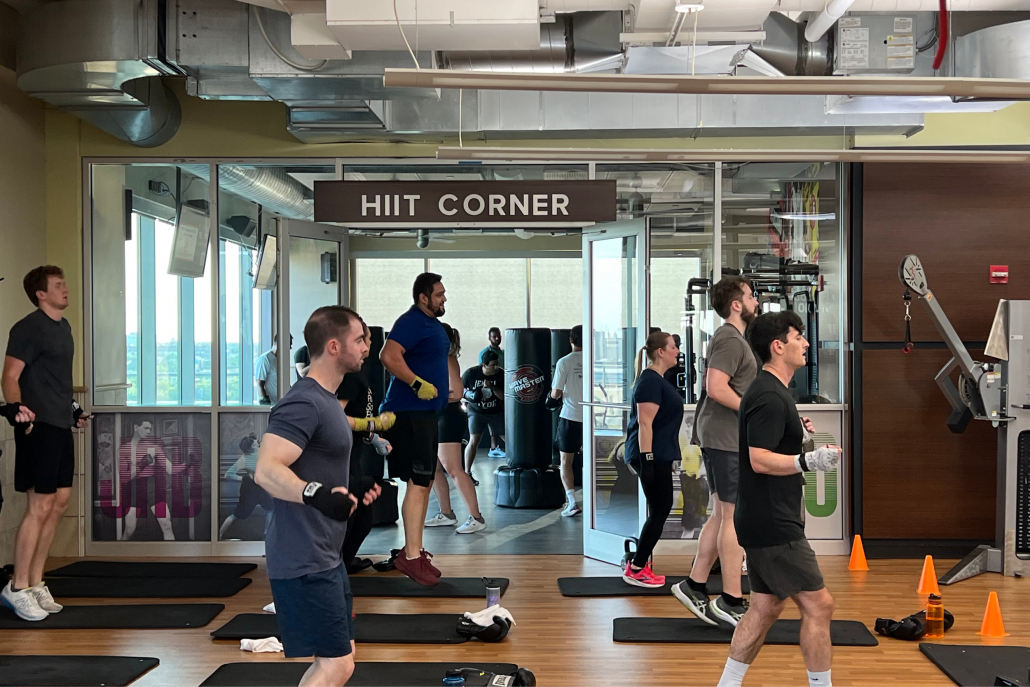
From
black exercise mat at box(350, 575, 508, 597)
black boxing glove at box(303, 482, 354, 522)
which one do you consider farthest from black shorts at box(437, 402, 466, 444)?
black boxing glove at box(303, 482, 354, 522)

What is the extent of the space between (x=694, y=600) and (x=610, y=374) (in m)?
2.03

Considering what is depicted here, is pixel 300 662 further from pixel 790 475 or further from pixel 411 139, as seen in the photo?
pixel 411 139

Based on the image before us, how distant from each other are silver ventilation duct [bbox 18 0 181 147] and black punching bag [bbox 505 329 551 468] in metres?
4.27

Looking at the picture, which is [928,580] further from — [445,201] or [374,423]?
[445,201]

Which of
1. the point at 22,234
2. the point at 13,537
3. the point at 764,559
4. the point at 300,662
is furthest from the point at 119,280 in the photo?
the point at 764,559

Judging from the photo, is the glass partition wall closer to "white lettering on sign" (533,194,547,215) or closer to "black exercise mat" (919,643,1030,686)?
"white lettering on sign" (533,194,547,215)

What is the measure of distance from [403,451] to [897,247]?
147 inches

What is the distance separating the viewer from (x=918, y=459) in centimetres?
658

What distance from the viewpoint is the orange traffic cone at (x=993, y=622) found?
15.4ft

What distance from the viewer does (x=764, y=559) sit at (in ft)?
10.8

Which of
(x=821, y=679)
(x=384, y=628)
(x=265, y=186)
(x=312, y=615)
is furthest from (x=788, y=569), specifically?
(x=265, y=186)

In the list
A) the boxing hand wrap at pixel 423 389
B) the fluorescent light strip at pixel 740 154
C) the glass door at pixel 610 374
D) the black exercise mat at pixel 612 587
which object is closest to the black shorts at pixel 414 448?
the boxing hand wrap at pixel 423 389

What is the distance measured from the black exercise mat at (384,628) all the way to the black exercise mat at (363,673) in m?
0.31

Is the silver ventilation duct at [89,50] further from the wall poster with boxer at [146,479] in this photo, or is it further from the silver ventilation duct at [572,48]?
the wall poster with boxer at [146,479]
